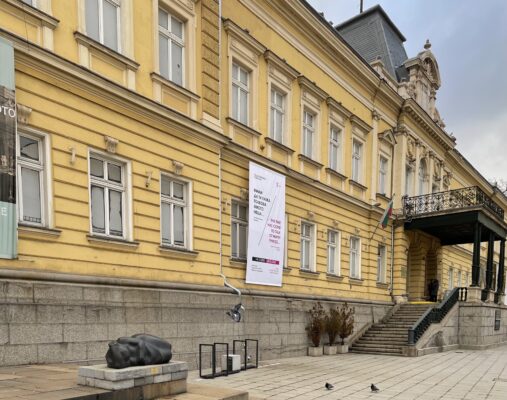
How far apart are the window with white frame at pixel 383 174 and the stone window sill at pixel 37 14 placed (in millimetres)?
17459

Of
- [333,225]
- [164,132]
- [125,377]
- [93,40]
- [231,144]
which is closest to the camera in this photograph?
[125,377]

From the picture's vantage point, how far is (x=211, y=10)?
11.8 m

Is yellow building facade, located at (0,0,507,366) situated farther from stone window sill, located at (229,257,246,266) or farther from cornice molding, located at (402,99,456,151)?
cornice molding, located at (402,99,456,151)

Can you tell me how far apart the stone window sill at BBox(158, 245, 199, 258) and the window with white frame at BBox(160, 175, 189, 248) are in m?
0.19

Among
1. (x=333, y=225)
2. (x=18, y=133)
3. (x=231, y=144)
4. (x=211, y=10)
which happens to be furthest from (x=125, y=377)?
(x=333, y=225)

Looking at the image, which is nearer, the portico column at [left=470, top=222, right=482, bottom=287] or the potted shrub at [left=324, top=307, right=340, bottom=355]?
the potted shrub at [left=324, top=307, right=340, bottom=355]

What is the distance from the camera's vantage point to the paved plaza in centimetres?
838

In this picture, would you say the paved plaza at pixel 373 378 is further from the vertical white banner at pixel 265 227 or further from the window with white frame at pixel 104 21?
the window with white frame at pixel 104 21

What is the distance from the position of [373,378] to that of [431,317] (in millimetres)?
8376

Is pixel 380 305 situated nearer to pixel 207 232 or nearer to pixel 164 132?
pixel 207 232

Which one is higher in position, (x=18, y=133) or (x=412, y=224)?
(x=18, y=133)

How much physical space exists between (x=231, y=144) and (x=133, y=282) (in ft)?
17.2

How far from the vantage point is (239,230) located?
513 inches

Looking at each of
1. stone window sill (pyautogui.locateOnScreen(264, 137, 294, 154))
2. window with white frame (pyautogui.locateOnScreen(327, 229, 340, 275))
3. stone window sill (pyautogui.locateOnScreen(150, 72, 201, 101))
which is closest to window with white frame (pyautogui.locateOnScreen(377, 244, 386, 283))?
window with white frame (pyautogui.locateOnScreen(327, 229, 340, 275))
